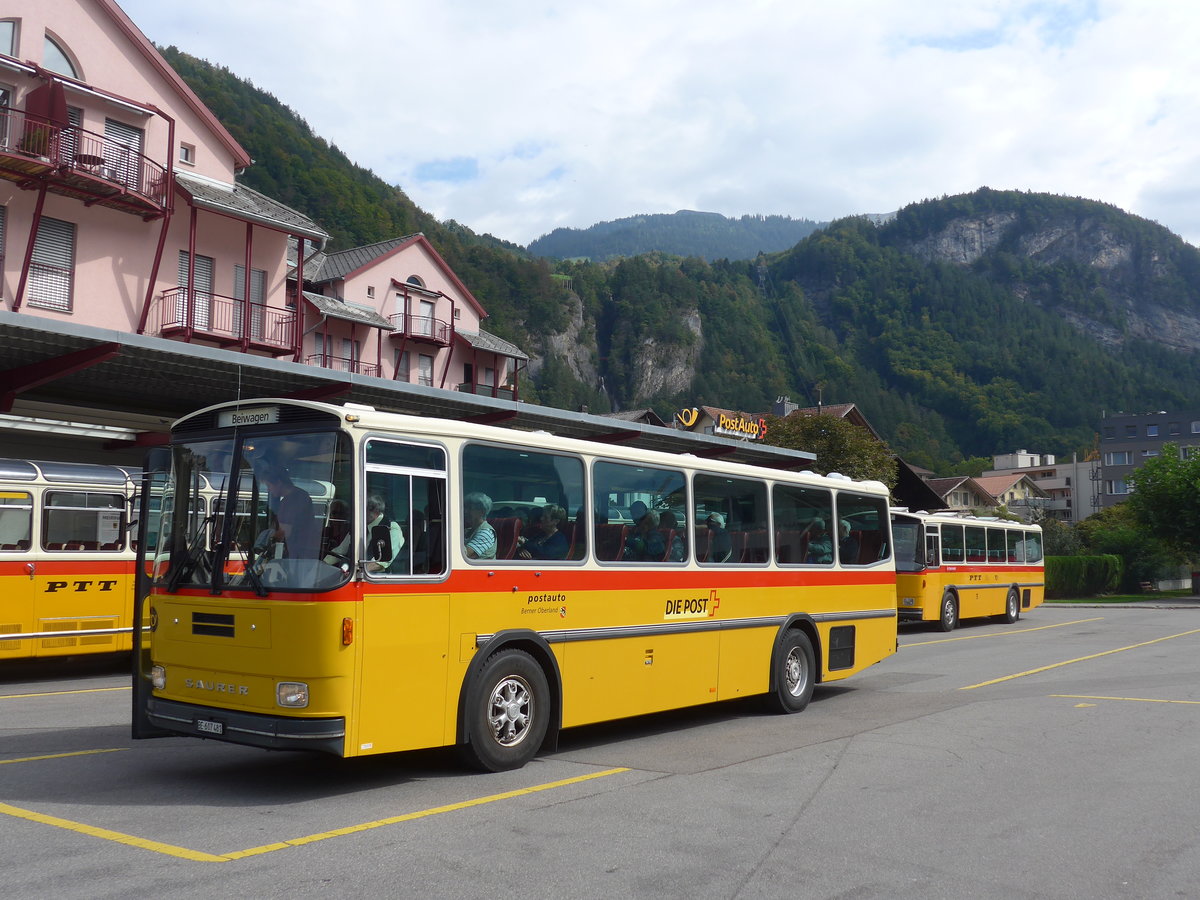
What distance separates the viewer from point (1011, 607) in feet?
104

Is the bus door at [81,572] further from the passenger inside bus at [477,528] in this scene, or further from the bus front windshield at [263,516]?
the passenger inside bus at [477,528]

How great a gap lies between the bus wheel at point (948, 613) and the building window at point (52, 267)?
75.0ft

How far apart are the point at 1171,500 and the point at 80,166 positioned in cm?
5291

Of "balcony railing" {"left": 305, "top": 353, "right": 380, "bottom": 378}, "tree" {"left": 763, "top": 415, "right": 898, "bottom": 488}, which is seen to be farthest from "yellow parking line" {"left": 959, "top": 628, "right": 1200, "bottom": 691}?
"balcony railing" {"left": 305, "top": 353, "right": 380, "bottom": 378}

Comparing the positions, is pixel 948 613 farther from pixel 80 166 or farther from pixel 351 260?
pixel 351 260

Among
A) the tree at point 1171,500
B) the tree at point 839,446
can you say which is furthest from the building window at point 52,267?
the tree at point 1171,500

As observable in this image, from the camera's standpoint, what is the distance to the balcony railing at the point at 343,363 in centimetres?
4494

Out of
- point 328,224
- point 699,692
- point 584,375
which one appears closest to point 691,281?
point 584,375

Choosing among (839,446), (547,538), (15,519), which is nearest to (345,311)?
(839,446)

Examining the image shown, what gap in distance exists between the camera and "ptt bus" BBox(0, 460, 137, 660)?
14586 millimetres

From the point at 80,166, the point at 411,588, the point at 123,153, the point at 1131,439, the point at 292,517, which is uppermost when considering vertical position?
the point at 1131,439

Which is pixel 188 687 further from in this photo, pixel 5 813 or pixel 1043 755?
pixel 1043 755

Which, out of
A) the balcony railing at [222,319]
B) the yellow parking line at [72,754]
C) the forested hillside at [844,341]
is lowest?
the yellow parking line at [72,754]

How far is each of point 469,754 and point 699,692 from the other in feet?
10.4
